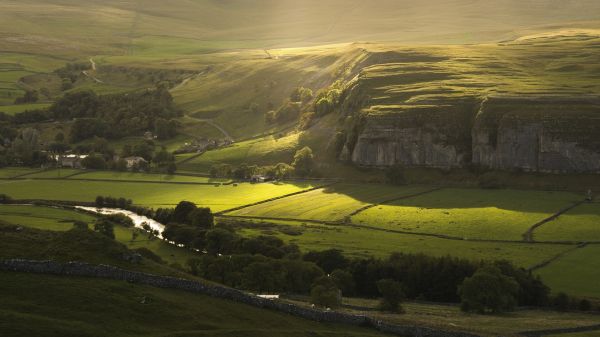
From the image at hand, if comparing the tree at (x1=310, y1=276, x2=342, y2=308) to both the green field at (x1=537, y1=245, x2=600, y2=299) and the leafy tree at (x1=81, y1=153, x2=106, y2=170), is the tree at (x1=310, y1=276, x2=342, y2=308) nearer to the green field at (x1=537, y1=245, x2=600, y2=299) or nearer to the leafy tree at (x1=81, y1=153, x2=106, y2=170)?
the green field at (x1=537, y1=245, x2=600, y2=299)

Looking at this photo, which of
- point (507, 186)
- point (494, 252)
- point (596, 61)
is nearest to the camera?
point (494, 252)

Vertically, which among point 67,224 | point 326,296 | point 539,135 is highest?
point 539,135

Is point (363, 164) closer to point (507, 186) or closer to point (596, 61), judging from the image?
point (507, 186)

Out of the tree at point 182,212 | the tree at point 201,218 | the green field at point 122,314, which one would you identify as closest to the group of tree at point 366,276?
the tree at point 201,218

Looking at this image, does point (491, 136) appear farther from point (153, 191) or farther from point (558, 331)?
point (558, 331)

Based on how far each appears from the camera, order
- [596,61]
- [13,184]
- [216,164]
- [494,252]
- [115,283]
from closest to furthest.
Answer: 1. [115,283]
2. [494,252]
3. [13,184]
4. [216,164]
5. [596,61]

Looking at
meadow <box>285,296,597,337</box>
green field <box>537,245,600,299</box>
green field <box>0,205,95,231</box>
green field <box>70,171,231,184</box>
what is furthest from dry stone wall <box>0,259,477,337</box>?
green field <box>70,171,231,184</box>

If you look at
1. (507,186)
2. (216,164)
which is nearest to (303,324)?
(507,186)

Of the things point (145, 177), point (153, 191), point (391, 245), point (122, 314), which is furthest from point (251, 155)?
point (122, 314)
